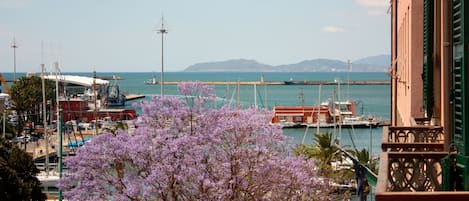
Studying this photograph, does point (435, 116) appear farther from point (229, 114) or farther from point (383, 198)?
point (229, 114)

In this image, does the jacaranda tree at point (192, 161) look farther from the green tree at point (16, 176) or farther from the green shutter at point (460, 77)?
the green shutter at point (460, 77)

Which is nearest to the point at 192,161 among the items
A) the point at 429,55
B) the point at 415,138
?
the point at 415,138

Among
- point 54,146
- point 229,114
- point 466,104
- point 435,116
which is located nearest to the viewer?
point 466,104

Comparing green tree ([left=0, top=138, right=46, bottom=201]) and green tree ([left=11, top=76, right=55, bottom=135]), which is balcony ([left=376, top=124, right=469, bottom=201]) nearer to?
green tree ([left=0, top=138, right=46, bottom=201])

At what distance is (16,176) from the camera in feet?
65.6

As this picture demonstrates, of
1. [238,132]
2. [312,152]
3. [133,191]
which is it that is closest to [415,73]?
[238,132]

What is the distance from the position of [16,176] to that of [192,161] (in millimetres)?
7962

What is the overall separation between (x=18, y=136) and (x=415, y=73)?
5375 cm

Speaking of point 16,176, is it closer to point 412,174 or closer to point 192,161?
point 192,161

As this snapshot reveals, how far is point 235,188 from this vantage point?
1404 cm

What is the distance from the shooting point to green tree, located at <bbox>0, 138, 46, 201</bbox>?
19.5m

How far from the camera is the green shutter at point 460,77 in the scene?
4.67 metres

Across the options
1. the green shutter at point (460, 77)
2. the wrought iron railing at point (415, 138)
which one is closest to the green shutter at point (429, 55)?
the wrought iron railing at point (415, 138)

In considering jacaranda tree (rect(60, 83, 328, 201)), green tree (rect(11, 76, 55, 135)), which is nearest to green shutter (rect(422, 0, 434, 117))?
jacaranda tree (rect(60, 83, 328, 201))
